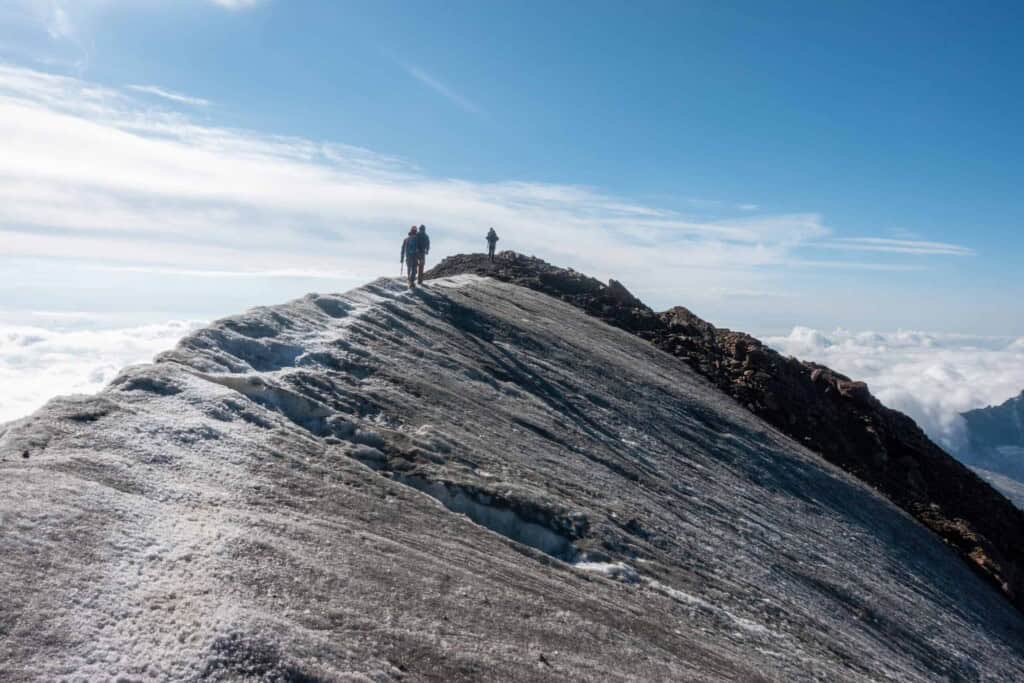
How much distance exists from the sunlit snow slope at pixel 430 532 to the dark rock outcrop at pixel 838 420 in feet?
12.3

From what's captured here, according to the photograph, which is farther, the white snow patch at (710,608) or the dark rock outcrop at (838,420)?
the dark rock outcrop at (838,420)

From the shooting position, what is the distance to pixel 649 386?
A: 102 feet

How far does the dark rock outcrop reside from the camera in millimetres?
32938

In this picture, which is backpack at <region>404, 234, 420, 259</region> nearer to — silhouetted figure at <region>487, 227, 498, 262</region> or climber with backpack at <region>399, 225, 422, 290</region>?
climber with backpack at <region>399, 225, 422, 290</region>

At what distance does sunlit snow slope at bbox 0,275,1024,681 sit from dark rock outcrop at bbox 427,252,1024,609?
374cm

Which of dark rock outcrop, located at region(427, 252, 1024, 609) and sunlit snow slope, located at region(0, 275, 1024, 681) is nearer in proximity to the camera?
sunlit snow slope, located at region(0, 275, 1024, 681)

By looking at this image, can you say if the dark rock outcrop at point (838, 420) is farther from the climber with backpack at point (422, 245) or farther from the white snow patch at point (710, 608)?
the white snow patch at point (710, 608)

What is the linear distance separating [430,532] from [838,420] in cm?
3115

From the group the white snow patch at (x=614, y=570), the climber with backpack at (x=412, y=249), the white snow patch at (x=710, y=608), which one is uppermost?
the climber with backpack at (x=412, y=249)

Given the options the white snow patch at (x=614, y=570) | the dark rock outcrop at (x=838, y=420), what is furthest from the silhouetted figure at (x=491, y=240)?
the white snow patch at (x=614, y=570)

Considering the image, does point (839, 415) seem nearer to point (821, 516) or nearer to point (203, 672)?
point (821, 516)

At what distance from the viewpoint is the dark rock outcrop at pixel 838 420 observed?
32.9 metres

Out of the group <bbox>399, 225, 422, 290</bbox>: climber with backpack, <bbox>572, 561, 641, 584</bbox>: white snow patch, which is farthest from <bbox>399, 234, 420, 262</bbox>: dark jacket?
<bbox>572, 561, 641, 584</bbox>: white snow patch

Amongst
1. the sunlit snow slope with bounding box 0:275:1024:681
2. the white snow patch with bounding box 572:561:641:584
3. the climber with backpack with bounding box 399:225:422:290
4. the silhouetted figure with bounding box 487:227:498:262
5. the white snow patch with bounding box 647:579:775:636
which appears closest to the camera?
the sunlit snow slope with bounding box 0:275:1024:681
